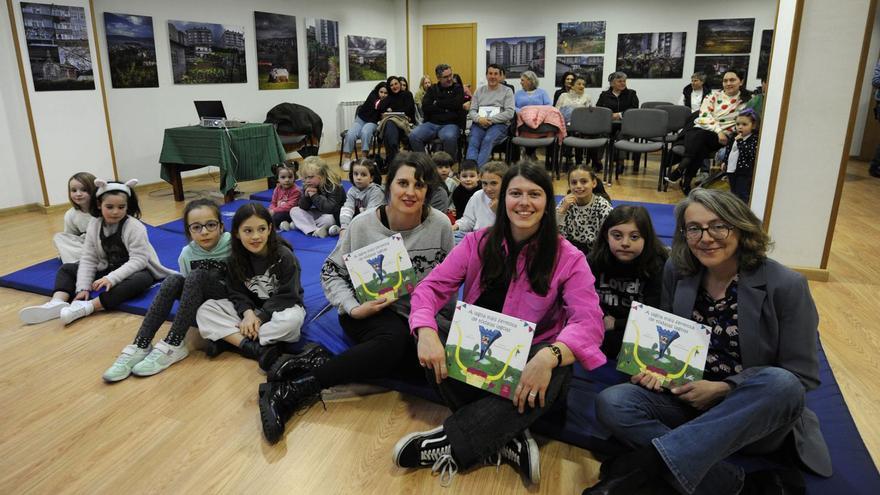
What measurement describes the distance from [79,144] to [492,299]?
17.1 feet

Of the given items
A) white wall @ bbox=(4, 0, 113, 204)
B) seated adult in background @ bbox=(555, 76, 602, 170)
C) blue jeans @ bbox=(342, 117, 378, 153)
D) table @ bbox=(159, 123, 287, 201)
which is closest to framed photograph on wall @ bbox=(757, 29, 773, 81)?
seated adult in background @ bbox=(555, 76, 602, 170)

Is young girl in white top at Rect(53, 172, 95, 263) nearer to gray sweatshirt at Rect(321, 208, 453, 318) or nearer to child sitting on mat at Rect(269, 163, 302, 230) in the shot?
child sitting on mat at Rect(269, 163, 302, 230)

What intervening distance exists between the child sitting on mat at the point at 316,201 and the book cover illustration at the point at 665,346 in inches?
113

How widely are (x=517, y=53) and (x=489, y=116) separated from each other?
11.6 feet

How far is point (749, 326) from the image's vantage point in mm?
1654

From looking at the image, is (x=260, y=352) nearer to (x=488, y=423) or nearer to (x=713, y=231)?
(x=488, y=423)

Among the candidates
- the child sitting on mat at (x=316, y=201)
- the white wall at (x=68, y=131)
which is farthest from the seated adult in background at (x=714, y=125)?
the white wall at (x=68, y=131)

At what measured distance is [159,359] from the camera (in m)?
2.46

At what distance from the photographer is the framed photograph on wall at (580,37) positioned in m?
9.11

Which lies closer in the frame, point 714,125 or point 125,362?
point 125,362

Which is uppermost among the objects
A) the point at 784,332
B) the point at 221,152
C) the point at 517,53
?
the point at 517,53

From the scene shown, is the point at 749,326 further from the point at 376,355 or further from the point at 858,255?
the point at 858,255

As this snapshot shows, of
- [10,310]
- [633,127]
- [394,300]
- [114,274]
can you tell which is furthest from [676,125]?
[10,310]

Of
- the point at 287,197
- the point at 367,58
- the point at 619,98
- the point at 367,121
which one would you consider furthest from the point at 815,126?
the point at 367,58
